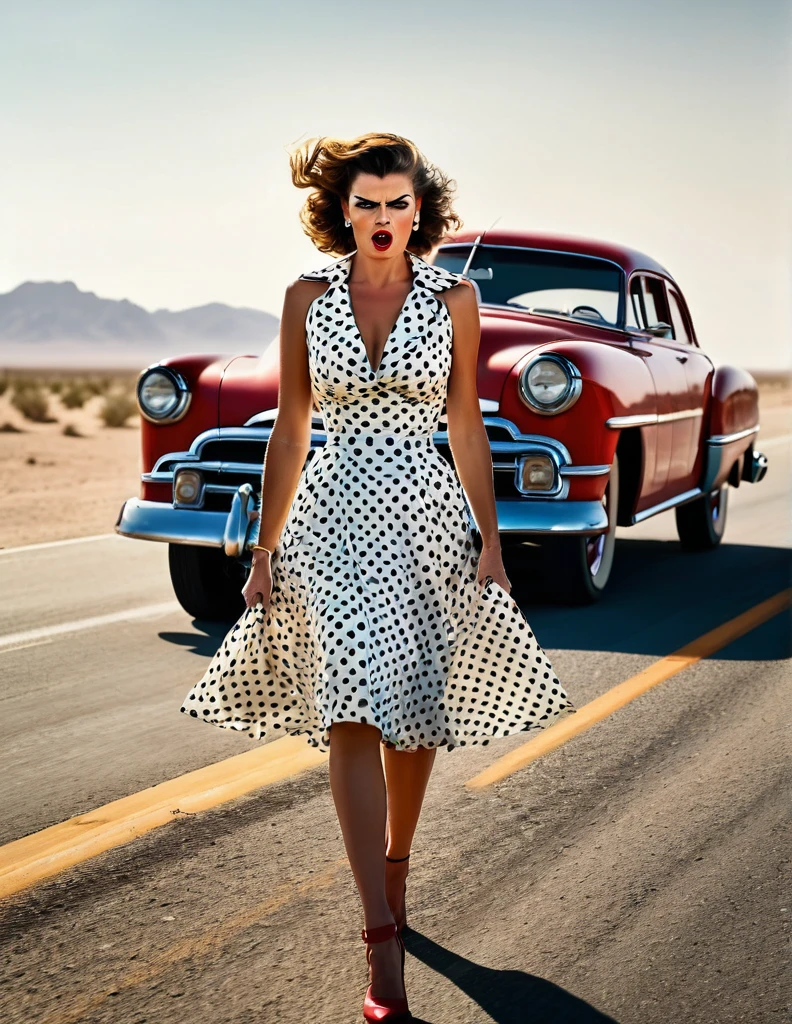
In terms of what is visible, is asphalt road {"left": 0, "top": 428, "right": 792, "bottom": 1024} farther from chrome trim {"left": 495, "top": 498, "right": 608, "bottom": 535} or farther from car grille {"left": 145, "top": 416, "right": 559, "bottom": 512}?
car grille {"left": 145, "top": 416, "right": 559, "bottom": 512}

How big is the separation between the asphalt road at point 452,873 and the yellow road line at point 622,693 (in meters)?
0.05

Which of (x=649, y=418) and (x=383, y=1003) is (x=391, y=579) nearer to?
(x=383, y=1003)

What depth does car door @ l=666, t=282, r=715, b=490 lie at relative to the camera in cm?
→ 768

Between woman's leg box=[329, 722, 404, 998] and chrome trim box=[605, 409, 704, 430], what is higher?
chrome trim box=[605, 409, 704, 430]

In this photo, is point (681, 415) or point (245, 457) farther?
point (681, 415)

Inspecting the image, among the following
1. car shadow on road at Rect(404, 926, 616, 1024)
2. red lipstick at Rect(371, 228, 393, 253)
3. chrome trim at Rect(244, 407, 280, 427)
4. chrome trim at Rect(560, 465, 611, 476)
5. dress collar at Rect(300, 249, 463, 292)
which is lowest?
car shadow on road at Rect(404, 926, 616, 1024)

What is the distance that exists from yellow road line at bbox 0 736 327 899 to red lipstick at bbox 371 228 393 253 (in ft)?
5.41

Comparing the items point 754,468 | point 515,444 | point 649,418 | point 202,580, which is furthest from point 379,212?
point 754,468

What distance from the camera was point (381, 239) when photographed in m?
2.89

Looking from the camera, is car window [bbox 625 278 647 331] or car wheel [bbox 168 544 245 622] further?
car window [bbox 625 278 647 331]

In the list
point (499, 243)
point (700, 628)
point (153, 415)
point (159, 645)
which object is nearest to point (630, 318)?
point (499, 243)

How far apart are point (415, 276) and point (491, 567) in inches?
26.8

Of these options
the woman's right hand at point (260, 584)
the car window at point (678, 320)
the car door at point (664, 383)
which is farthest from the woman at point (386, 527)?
the car window at point (678, 320)

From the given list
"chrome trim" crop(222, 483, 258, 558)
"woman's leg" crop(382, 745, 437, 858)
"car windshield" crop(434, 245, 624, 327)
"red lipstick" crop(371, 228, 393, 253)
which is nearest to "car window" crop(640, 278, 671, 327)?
"car windshield" crop(434, 245, 624, 327)
